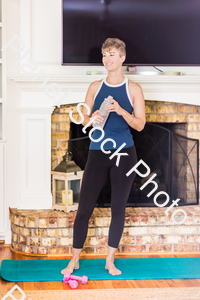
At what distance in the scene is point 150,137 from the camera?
2.92m

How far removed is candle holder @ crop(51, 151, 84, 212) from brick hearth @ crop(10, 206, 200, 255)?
63 mm

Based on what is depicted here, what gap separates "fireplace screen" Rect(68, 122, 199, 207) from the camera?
9.39ft

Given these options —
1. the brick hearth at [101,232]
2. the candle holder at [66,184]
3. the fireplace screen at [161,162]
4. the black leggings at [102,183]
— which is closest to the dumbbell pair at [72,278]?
the black leggings at [102,183]

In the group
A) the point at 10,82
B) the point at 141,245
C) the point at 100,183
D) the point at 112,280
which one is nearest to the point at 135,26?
the point at 10,82

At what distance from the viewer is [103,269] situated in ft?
7.33

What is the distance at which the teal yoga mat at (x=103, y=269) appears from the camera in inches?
83.4

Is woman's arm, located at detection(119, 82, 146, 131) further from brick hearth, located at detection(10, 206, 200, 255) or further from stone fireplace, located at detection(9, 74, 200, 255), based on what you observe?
brick hearth, located at detection(10, 206, 200, 255)

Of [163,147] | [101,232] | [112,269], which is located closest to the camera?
[112,269]

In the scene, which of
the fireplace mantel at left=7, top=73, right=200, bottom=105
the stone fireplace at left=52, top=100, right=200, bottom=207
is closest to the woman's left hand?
the fireplace mantel at left=7, top=73, right=200, bottom=105

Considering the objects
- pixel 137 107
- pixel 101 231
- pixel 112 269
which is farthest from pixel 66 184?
pixel 137 107

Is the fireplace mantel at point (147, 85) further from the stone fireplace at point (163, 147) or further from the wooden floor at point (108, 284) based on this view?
the wooden floor at point (108, 284)

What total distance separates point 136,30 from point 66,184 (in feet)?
4.03

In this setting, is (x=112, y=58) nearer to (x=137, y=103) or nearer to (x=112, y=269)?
(x=137, y=103)

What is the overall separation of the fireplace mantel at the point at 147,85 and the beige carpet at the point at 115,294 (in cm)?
137
